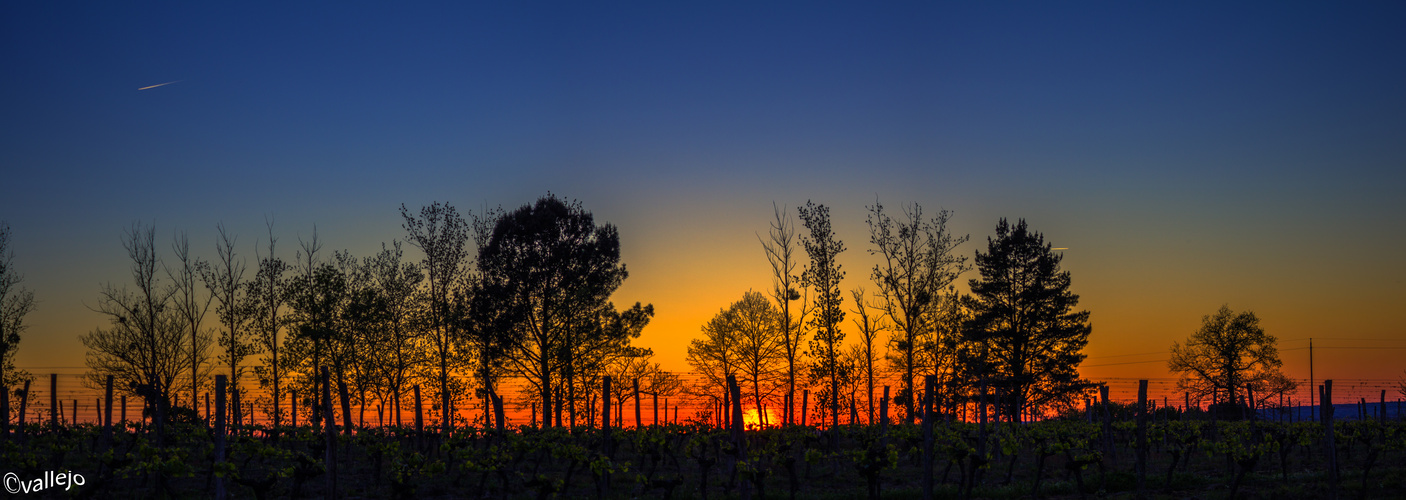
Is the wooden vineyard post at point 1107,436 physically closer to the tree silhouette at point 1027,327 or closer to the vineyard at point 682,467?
the vineyard at point 682,467

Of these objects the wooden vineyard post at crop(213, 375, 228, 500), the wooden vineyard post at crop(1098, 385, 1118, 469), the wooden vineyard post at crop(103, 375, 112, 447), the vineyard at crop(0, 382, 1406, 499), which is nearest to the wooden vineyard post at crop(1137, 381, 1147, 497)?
the vineyard at crop(0, 382, 1406, 499)

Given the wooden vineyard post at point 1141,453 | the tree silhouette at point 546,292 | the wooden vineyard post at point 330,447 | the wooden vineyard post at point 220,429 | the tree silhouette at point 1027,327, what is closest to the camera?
the wooden vineyard post at point 220,429

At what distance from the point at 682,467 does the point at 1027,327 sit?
25.4 metres

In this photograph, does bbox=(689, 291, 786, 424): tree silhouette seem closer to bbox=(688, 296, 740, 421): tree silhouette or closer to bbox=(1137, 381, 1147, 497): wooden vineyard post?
bbox=(688, 296, 740, 421): tree silhouette

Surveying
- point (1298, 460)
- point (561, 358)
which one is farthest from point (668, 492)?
point (1298, 460)

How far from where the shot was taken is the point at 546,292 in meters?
35.7

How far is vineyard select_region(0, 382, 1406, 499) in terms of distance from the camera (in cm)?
1714

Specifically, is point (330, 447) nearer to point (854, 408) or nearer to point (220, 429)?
point (220, 429)

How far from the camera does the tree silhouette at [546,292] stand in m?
35.4

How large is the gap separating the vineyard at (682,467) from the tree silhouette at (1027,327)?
1405cm

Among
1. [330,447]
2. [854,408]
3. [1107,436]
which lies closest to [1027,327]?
[854,408]

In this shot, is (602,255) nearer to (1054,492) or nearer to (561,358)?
(561,358)

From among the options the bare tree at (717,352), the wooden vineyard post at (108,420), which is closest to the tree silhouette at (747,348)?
the bare tree at (717,352)

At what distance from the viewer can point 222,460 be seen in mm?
15180
